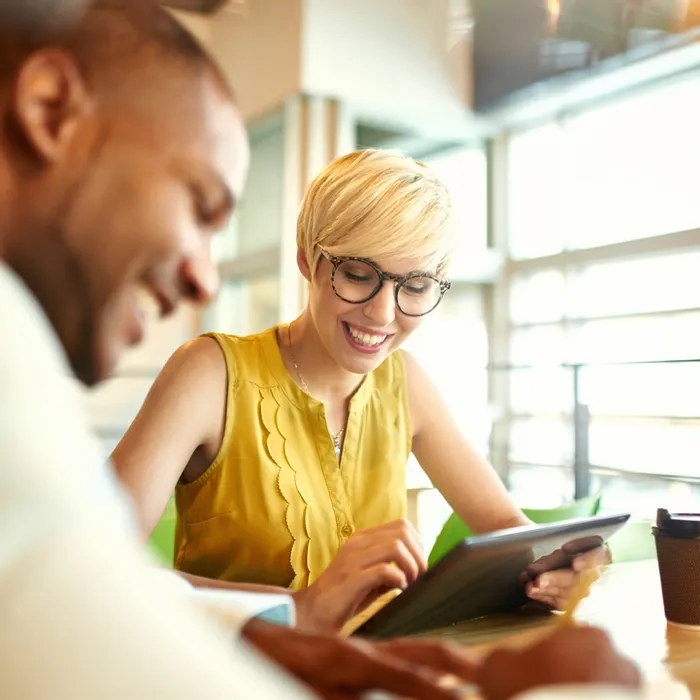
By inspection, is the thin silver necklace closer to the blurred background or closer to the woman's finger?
the woman's finger

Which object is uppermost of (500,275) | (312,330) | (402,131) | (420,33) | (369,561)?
(420,33)

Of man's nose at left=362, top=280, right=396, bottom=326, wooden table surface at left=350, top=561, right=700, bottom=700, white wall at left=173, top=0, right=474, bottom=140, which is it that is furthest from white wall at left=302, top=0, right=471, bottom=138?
wooden table surface at left=350, top=561, right=700, bottom=700

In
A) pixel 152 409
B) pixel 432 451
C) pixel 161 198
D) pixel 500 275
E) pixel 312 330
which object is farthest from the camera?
pixel 500 275

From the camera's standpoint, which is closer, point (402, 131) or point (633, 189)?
Answer: point (633, 189)

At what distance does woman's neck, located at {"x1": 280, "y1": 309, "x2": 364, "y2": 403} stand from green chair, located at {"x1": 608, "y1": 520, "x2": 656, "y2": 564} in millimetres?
710

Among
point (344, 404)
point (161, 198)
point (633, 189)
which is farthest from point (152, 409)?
point (633, 189)

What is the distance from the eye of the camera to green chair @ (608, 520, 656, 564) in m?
1.70

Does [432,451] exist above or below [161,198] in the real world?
below

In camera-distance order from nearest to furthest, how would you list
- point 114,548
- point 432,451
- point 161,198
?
point 114,548
point 161,198
point 432,451

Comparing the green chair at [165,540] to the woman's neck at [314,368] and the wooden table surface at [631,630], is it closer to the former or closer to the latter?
the woman's neck at [314,368]

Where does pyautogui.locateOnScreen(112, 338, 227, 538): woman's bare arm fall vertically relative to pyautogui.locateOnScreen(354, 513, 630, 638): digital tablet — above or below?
above

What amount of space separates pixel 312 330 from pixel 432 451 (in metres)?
0.42

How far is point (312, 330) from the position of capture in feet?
5.08

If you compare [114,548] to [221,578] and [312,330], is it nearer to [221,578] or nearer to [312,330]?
[221,578]
